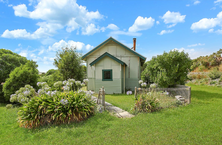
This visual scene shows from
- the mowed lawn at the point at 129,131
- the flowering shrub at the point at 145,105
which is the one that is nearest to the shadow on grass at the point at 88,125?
the mowed lawn at the point at 129,131

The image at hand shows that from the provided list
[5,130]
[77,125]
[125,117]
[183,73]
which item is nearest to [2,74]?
[5,130]

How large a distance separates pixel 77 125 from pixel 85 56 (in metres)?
10.4

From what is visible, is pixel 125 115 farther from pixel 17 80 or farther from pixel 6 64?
pixel 6 64

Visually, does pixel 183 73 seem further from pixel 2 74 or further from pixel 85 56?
pixel 2 74

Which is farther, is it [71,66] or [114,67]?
[71,66]

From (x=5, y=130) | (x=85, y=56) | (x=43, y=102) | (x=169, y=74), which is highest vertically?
(x=85, y=56)

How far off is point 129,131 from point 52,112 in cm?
354

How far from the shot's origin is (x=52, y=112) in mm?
6000

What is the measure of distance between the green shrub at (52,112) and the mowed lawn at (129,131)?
0.30 m

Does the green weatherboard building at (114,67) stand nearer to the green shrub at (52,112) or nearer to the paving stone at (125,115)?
the paving stone at (125,115)

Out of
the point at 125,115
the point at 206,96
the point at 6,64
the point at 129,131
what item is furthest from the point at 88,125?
the point at 6,64

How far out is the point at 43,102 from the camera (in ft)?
20.1

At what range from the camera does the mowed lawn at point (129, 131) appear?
4586mm

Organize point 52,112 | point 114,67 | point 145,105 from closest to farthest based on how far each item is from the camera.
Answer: point 52,112 < point 145,105 < point 114,67
